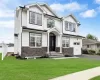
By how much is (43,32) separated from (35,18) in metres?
2.47

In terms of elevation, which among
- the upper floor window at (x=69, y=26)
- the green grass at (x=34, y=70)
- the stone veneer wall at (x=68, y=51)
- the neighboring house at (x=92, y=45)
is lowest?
the green grass at (x=34, y=70)

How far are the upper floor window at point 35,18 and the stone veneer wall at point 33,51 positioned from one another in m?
3.97

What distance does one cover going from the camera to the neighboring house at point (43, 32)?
2144 centimetres

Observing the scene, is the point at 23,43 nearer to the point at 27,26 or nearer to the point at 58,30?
the point at 27,26

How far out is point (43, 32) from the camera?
911 inches

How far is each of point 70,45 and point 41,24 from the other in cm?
776

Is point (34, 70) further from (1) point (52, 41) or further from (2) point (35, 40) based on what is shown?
(1) point (52, 41)

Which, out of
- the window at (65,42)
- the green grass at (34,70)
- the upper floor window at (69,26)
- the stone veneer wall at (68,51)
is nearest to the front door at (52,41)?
the window at (65,42)

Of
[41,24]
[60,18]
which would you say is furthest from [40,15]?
[60,18]

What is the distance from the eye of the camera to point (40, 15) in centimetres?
2334

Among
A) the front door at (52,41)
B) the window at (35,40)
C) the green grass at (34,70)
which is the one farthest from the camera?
the front door at (52,41)

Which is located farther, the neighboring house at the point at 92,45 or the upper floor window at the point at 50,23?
the neighboring house at the point at 92,45

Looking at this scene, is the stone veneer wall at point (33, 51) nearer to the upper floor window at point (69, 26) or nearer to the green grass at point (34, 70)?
the green grass at point (34, 70)

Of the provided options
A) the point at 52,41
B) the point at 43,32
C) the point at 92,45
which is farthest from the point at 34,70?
the point at 92,45
